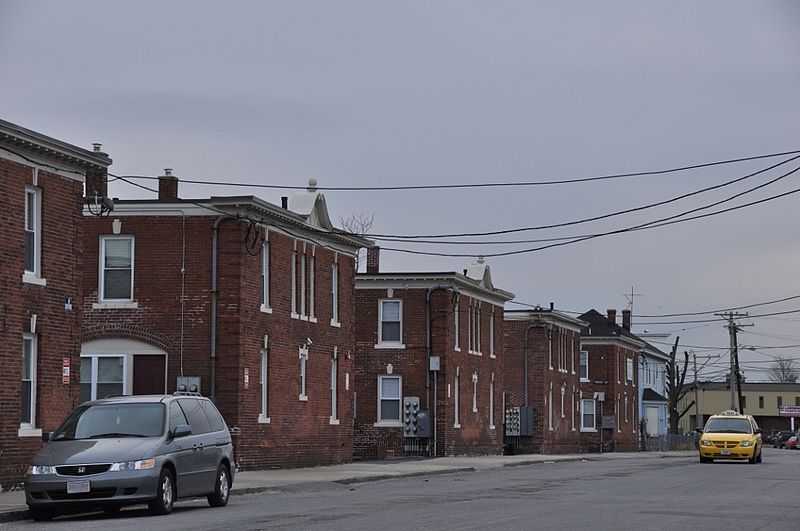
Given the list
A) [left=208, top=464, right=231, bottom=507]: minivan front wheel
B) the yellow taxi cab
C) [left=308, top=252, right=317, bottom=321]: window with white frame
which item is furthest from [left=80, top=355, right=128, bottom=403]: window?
the yellow taxi cab

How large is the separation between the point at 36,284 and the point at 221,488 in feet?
22.4

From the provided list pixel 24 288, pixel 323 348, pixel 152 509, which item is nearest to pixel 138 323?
pixel 323 348

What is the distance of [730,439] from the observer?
152 feet

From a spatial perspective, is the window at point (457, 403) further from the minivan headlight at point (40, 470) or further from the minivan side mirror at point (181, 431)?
the minivan headlight at point (40, 470)

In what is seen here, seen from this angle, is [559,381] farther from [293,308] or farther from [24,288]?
[24,288]

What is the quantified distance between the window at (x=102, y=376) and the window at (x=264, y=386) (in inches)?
144

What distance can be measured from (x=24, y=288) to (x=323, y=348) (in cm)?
1657

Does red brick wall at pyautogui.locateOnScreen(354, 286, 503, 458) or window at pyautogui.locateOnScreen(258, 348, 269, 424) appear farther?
red brick wall at pyautogui.locateOnScreen(354, 286, 503, 458)

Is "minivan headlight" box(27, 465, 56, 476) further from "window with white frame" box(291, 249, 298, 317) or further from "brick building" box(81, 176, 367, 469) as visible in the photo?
"window with white frame" box(291, 249, 298, 317)

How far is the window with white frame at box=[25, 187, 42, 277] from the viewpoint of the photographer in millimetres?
26812

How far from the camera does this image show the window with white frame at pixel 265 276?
37.5 m

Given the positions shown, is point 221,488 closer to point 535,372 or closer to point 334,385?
point 334,385

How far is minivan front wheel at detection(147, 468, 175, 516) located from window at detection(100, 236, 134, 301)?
1643cm

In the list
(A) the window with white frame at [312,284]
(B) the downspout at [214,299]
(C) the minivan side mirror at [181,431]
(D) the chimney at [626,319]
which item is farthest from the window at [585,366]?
(C) the minivan side mirror at [181,431]
